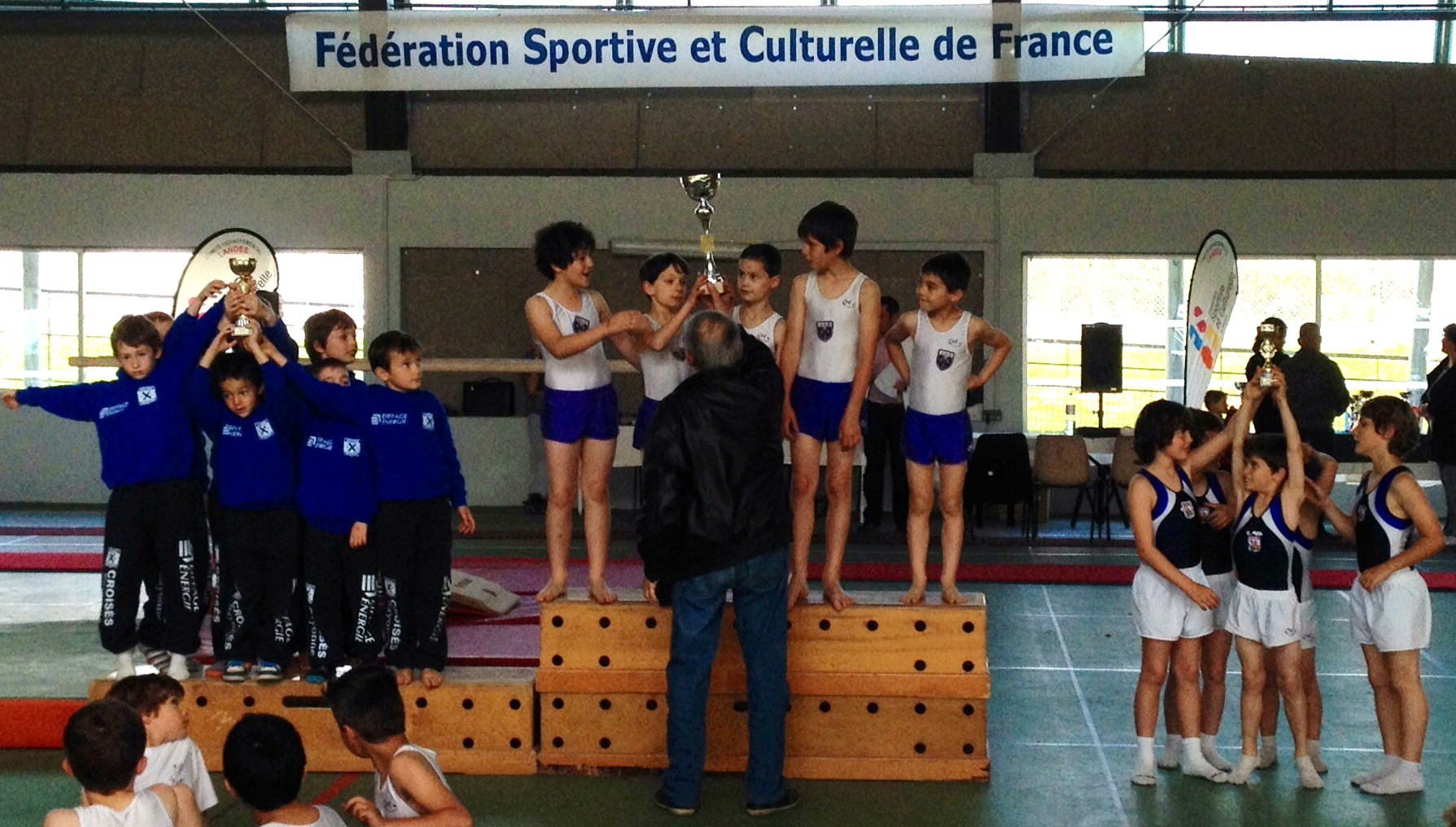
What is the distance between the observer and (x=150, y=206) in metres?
14.6

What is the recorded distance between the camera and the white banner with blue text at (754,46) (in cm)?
1312

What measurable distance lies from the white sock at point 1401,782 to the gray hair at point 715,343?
2774 mm

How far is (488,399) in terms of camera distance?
560 inches

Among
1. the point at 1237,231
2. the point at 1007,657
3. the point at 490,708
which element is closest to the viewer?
the point at 490,708

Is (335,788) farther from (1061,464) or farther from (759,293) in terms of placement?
(1061,464)

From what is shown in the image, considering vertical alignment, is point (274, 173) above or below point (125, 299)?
above

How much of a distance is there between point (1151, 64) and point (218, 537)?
35.7ft

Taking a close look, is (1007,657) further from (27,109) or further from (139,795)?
(27,109)

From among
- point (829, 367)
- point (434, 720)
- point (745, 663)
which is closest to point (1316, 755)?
point (745, 663)

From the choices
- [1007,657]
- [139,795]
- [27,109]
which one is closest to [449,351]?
[27,109]

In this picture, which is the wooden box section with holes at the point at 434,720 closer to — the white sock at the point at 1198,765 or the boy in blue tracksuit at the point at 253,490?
the boy in blue tracksuit at the point at 253,490

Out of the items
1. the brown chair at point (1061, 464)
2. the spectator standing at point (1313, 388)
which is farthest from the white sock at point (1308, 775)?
the spectator standing at point (1313, 388)

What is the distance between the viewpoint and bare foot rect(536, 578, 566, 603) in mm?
5902

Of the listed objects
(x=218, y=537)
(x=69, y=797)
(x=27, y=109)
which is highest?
(x=27, y=109)
